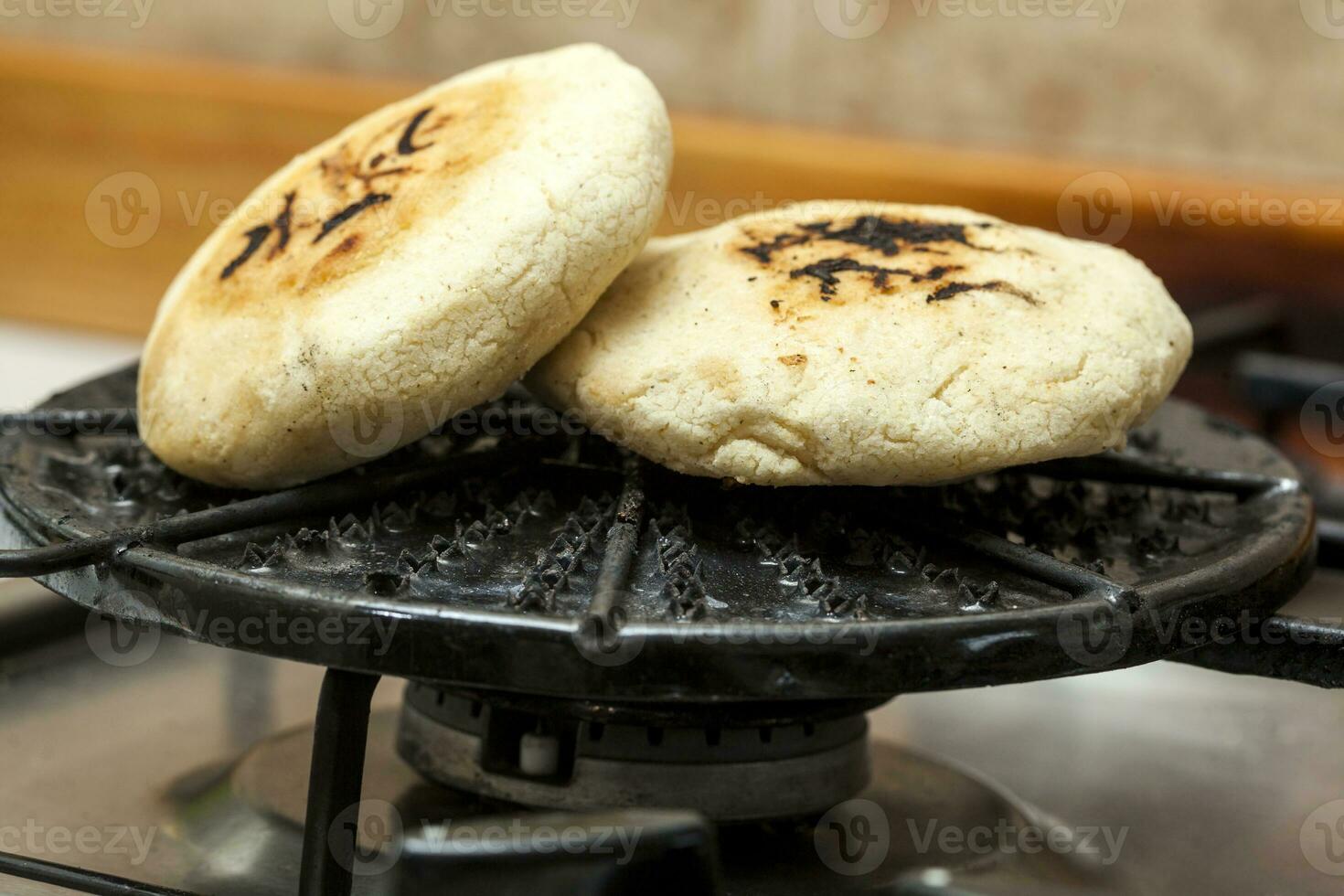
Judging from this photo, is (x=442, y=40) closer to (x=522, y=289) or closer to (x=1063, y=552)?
(x=522, y=289)
